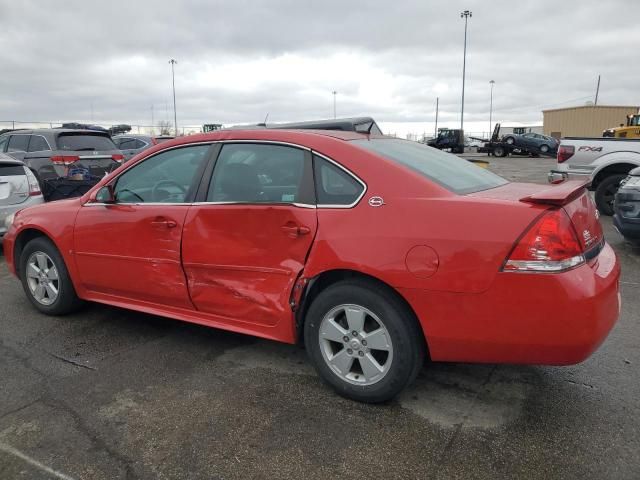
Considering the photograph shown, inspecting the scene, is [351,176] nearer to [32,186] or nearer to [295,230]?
[295,230]

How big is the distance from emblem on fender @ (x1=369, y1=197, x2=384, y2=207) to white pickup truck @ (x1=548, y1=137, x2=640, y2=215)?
7064mm

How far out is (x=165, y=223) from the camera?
346 centimetres

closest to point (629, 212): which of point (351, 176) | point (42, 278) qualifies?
point (351, 176)

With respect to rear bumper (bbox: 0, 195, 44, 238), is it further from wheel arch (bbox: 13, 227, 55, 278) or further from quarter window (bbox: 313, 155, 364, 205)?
quarter window (bbox: 313, 155, 364, 205)

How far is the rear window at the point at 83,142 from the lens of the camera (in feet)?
31.9

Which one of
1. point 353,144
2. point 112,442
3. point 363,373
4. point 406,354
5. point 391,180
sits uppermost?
point 353,144

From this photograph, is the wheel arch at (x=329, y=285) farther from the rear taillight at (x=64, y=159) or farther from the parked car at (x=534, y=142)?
the parked car at (x=534, y=142)

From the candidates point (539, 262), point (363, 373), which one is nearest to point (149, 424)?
point (363, 373)

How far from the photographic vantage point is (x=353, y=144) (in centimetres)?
306

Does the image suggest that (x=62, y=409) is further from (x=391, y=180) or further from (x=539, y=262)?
(x=539, y=262)

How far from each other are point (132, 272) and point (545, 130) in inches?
2144

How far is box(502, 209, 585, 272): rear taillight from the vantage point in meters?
2.40

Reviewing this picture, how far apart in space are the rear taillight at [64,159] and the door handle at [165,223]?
23.0ft

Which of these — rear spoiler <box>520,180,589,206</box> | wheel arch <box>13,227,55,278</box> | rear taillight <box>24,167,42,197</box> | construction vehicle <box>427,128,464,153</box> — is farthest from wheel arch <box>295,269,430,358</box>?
construction vehicle <box>427,128,464,153</box>
